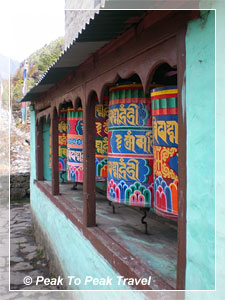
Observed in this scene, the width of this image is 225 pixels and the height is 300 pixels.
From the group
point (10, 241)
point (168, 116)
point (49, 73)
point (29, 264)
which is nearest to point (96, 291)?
point (168, 116)

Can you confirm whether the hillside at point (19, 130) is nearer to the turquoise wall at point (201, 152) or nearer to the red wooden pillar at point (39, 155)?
the red wooden pillar at point (39, 155)

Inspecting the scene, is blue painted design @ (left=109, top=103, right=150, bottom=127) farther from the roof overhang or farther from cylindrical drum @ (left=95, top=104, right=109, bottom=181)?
cylindrical drum @ (left=95, top=104, right=109, bottom=181)

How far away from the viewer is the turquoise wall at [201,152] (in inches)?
60.8

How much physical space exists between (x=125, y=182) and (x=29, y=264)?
354cm

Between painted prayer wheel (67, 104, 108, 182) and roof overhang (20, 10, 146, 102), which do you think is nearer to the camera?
roof overhang (20, 10, 146, 102)

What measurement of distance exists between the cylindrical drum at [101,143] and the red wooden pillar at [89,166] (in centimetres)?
80

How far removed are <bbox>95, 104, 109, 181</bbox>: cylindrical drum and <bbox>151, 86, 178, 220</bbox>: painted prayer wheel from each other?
196cm

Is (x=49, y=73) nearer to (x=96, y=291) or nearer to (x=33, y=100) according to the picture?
(x=96, y=291)

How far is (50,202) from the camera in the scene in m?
5.74

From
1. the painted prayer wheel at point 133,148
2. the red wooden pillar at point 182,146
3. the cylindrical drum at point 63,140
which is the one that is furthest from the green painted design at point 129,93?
the cylindrical drum at point 63,140

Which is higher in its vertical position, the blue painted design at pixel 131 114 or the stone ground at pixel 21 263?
the blue painted design at pixel 131 114

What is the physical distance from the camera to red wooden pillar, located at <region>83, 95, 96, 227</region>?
140 inches

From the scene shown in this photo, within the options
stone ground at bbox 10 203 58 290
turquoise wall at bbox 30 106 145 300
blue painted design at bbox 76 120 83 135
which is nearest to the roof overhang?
blue painted design at bbox 76 120 83 135

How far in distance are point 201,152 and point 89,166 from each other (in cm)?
209
